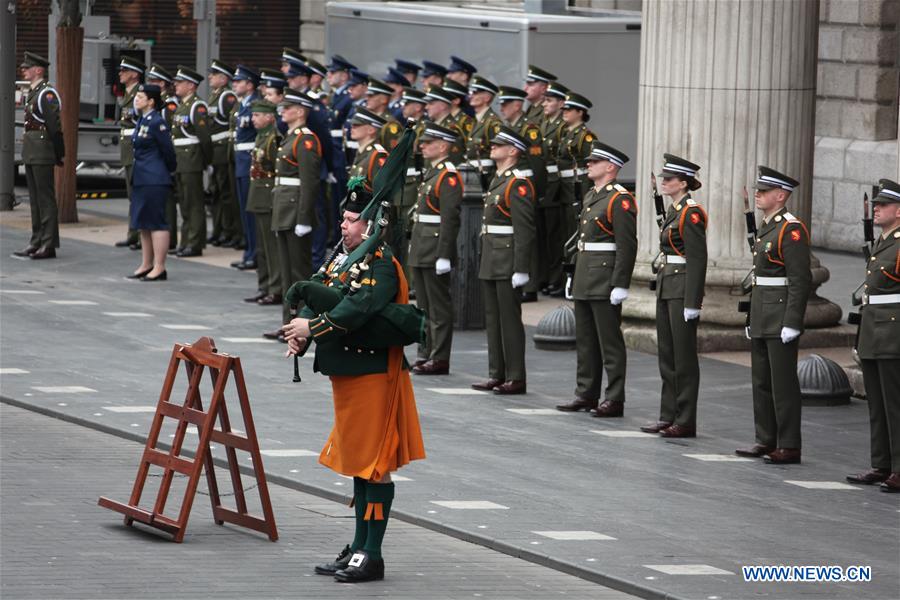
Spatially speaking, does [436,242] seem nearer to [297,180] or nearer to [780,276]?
[297,180]

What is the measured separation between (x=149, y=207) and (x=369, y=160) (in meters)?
3.94

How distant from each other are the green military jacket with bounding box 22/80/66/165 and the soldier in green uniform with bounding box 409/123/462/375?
6895 mm

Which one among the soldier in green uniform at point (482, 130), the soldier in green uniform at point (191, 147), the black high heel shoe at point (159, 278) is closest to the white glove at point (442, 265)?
the soldier in green uniform at point (482, 130)

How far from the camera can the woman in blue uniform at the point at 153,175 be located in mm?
19484

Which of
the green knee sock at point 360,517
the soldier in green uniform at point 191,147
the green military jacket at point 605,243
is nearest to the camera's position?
the green knee sock at point 360,517

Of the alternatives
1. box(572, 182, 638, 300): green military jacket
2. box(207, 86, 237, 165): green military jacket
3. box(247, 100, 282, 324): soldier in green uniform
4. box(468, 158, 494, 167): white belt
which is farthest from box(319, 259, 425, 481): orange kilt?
box(207, 86, 237, 165): green military jacket

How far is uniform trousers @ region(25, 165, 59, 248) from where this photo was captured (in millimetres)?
20750

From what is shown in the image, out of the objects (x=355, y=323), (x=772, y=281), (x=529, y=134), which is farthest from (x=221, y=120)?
(x=355, y=323)

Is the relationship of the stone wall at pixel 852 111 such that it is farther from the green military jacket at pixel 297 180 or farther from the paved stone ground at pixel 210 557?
the paved stone ground at pixel 210 557

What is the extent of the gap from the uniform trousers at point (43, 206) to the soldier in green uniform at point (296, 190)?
451 cm

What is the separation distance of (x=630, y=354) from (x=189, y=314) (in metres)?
4.31

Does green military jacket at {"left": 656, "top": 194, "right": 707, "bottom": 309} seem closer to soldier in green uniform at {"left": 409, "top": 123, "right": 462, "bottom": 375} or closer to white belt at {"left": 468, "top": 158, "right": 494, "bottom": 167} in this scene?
soldier in green uniform at {"left": 409, "top": 123, "right": 462, "bottom": 375}

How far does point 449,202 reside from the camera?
1499 centimetres

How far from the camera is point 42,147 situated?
20.9m
